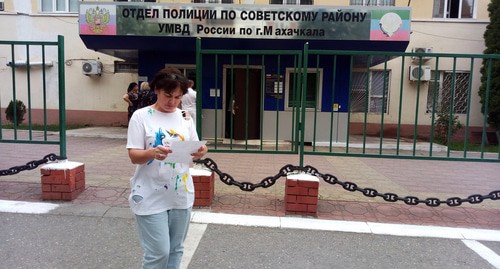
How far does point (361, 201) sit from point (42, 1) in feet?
50.0

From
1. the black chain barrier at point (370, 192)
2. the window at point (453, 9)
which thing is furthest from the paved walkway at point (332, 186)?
the window at point (453, 9)

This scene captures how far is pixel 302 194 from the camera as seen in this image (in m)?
4.65

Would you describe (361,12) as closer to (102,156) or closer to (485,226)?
(485,226)

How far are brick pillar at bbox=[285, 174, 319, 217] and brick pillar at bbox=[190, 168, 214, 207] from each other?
1.00 metres

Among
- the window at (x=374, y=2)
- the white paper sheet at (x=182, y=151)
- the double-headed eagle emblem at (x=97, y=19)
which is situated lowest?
the white paper sheet at (x=182, y=151)

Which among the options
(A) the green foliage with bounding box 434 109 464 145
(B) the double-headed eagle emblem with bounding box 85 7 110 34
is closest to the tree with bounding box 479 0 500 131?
(A) the green foliage with bounding box 434 109 464 145

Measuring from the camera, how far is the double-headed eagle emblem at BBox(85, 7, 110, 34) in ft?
32.2

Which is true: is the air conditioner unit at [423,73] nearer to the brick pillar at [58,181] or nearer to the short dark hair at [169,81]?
the brick pillar at [58,181]

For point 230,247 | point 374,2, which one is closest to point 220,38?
point 374,2

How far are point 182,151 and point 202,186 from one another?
8.12 ft

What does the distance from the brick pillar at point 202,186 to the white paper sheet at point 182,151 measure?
2330 millimetres

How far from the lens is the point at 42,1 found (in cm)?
1509

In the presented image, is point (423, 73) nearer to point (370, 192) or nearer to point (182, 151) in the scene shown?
point (370, 192)

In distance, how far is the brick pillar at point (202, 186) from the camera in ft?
15.7
